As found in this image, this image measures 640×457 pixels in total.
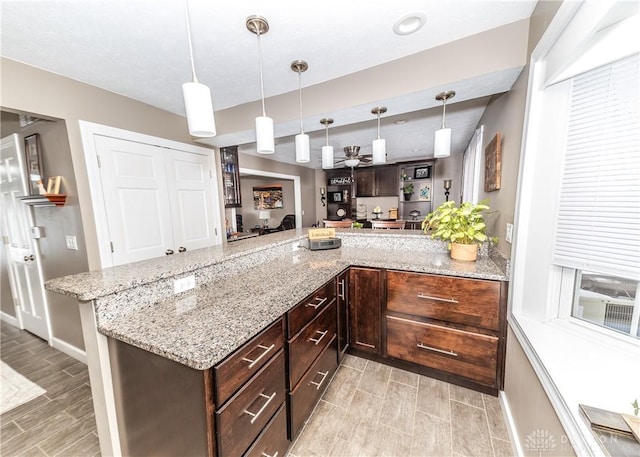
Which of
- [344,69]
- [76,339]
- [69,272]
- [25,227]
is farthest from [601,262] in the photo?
[25,227]

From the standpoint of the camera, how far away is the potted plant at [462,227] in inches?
→ 69.0

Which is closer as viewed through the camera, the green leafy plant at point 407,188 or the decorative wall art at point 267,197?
the green leafy plant at point 407,188

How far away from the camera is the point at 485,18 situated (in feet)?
4.42

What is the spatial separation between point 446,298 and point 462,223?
0.60 meters

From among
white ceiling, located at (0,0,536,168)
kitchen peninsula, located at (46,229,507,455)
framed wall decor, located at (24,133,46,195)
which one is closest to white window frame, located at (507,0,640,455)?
→ kitchen peninsula, located at (46,229,507,455)

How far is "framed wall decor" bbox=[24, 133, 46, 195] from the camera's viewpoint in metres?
2.07

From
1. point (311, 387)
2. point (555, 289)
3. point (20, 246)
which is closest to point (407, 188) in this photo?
point (555, 289)

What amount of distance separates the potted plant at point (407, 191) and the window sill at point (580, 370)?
15.7 feet

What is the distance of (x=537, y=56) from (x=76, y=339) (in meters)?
4.12

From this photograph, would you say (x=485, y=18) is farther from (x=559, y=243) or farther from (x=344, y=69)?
(x=559, y=243)

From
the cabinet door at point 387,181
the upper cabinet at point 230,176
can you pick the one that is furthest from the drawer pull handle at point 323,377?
the cabinet door at point 387,181

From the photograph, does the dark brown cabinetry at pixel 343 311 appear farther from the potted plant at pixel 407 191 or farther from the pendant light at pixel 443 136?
the potted plant at pixel 407 191

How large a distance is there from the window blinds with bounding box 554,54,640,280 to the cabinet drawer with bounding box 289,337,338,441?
56.8 inches

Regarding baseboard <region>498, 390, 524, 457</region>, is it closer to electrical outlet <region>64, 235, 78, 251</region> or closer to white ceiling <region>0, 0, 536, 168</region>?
white ceiling <region>0, 0, 536, 168</region>
